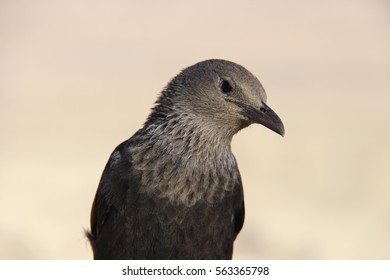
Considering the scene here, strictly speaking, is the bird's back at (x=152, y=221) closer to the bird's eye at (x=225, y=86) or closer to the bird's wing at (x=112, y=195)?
the bird's wing at (x=112, y=195)

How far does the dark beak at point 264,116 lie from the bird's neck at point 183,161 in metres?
0.28

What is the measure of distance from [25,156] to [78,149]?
873 millimetres

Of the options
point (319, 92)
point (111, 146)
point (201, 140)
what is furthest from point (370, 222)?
point (201, 140)

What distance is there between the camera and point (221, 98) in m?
7.69

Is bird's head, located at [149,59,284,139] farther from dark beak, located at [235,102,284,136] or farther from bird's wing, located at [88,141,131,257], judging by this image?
bird's wing, located at [88,141,131,257]

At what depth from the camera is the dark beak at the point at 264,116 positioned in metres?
7.57

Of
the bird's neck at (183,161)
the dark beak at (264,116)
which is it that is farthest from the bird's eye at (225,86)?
the bird's neck at (183,161)

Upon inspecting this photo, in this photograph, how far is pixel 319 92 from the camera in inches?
878

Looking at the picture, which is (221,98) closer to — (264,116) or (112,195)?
(264,116)

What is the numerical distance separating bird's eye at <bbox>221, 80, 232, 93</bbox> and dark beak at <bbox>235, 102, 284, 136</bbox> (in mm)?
151

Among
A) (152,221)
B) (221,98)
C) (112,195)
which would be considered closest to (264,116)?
(221,98)

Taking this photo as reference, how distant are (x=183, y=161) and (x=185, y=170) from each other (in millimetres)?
64

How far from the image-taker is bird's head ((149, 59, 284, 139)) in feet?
25.0
